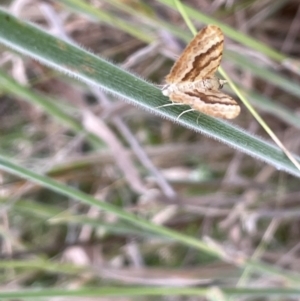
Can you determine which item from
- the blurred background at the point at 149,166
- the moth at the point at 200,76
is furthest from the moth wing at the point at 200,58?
the blurred background at the point at 149,166

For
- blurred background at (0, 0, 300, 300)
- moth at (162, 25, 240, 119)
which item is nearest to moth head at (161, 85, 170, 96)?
moth at (162, 25, 240, 119)

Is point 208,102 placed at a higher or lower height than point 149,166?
lower

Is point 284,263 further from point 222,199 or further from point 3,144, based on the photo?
point 3,144

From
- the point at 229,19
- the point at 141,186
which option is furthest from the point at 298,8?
the point at 141,186

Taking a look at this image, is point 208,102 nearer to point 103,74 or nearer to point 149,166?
point 103,74

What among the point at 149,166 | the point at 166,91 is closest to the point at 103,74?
the point at 166,91
